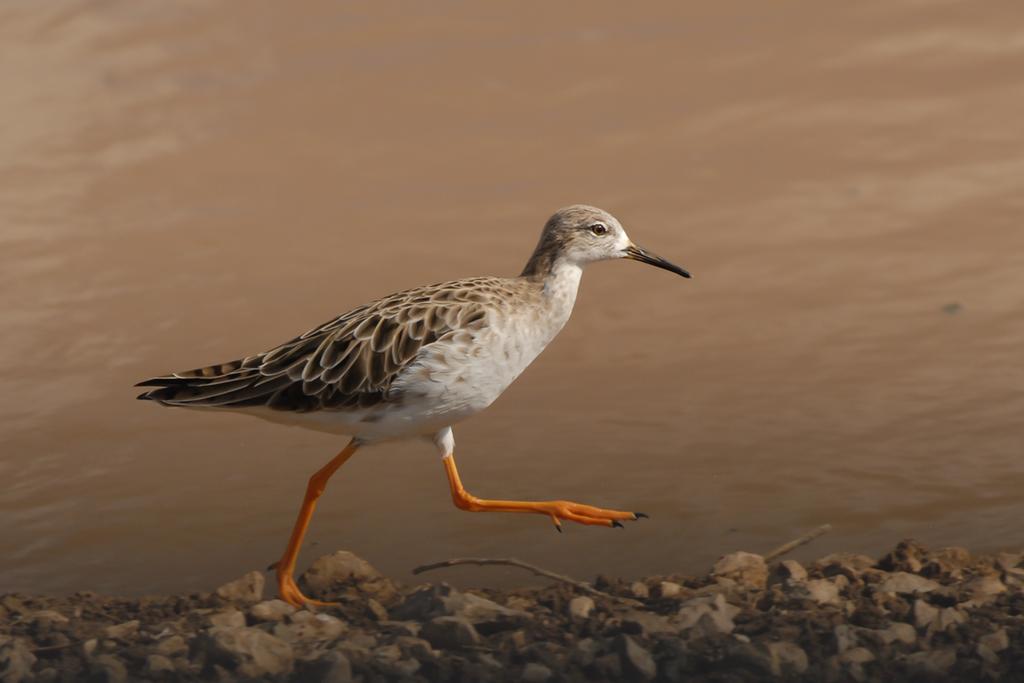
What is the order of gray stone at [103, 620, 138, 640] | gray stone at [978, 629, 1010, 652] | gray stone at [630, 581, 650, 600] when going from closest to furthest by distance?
1. gray stone at [978, 629, 1010, 652]
2. gray stone at [103, 620, 138, 640]
3. gray stone at [630, 581, 650, 600]

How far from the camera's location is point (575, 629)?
8.25m

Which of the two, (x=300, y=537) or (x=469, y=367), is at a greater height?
(x=469, y=367)

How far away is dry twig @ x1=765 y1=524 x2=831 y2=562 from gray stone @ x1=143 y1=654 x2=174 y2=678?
3.26m

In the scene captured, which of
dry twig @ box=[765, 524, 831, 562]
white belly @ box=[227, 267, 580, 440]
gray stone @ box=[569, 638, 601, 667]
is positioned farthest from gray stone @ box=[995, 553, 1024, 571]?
white belly @ box=[227, 267, 580, 440]

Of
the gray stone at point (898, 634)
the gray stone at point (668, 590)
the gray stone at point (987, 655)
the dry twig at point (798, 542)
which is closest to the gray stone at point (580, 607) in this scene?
the gray stone at point (668, 590)

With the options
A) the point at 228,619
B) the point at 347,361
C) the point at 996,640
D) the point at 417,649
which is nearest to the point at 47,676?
the point at 228,619

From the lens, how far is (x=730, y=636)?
797cm

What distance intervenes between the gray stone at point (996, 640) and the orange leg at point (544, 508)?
2.17 metres

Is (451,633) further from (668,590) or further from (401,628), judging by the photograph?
(668,590)

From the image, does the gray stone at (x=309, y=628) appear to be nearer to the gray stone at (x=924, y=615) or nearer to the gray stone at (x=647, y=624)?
the gray stone at (x=647, y=624)

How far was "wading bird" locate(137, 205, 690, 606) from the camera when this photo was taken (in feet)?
29.5

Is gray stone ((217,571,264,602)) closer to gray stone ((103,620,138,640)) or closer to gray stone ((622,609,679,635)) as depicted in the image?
gray stone ((103,620,138,640))

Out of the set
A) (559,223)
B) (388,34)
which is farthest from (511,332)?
(388,34)

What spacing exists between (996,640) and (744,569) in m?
1.43
